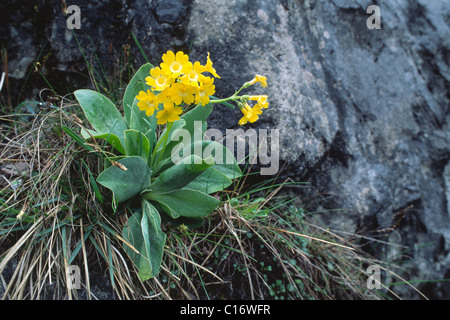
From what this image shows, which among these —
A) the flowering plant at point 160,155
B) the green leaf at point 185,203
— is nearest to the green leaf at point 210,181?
the flowering plant at point 160,155

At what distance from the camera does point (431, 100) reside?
107 inches

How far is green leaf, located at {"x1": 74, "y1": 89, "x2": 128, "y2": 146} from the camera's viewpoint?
1596 mm

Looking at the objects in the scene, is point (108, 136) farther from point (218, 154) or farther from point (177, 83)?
point (218, 154)

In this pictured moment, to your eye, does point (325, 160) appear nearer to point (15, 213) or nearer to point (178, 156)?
point (178, 156)

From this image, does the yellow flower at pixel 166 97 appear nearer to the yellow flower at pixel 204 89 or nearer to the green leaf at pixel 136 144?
the yellow flower at pixel 204 89

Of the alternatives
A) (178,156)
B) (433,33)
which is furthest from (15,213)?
(433,33)

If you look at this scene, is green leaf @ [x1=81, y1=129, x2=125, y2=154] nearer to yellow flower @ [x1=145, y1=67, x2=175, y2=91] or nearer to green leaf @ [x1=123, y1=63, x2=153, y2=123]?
green leaf @ [x1=123, y1=63, x2=153, y2=123]

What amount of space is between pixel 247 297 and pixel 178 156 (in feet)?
2.42

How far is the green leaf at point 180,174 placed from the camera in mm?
1468

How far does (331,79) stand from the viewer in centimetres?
237

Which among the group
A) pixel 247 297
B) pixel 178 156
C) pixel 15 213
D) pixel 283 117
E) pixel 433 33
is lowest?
pixel 247 297

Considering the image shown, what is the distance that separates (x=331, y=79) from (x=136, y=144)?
54.4 inches

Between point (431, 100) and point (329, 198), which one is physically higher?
point (431, 100)

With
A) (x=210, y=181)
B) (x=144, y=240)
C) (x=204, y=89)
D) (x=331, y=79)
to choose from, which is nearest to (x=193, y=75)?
(x=204, y=89)
